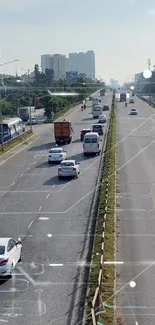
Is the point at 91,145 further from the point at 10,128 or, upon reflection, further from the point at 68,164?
the point at 10,128

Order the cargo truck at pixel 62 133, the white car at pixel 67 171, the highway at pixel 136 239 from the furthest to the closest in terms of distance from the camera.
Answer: the cargo truck at pixel 62 133
the white car at pixel 67 171
the highway at pixel 136 239

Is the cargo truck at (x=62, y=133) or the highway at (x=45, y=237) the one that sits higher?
the cargo truck at (x=62, y=133)

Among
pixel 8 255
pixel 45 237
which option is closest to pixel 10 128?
pixel 45 237

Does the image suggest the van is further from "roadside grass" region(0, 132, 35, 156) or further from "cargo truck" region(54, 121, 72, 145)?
"cargo truck" region(54, 121, 72, 145)

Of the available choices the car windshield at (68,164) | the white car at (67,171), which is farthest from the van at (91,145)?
the white car at (67,171)

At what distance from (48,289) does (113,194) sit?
12.7 meters

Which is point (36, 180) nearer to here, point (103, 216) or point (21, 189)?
point (21, 189)

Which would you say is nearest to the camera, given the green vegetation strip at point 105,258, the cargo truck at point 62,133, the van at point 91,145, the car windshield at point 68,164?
the green vegetation strip at point 105,258

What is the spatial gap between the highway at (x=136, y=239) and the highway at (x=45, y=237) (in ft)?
4.27

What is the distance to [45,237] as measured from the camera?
21.6m

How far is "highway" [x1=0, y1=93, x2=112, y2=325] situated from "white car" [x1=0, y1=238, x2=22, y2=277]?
1.04 feet

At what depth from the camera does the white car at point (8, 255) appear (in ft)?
54.9

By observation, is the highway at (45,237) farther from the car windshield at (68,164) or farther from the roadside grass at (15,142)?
the roadside grass at (15,142)

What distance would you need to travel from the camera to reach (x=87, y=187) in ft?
104
